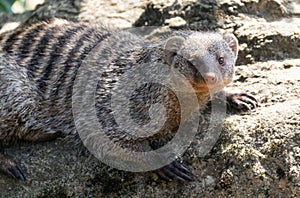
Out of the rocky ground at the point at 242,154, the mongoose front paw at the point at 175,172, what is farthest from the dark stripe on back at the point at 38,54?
the mongoose front paw at the point at 175,172

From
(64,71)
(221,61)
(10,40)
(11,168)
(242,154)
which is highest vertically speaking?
(221,61)

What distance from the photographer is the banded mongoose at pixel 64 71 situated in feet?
11.6

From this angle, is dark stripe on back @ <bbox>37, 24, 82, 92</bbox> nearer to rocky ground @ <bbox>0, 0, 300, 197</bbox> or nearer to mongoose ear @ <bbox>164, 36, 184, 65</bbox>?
rocky ground @ <bbox>0, 0, 300, 197</bbox>

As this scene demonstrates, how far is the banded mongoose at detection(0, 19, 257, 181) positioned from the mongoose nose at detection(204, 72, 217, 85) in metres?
0.19

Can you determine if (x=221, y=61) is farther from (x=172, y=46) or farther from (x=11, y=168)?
(x=11, y=168)

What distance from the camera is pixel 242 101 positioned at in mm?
3750

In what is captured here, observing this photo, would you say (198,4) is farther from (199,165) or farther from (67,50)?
(199,165)

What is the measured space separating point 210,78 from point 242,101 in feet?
1.85

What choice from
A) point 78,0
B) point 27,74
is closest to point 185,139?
point 27,74

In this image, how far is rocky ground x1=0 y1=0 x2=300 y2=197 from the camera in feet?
11.0

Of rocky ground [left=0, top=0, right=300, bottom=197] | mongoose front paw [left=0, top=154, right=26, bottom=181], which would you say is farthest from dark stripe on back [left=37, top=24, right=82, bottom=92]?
mongoose front paw [left=0, top=154, right=26, bottom=181]

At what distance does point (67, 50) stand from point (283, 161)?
1574 millimetres

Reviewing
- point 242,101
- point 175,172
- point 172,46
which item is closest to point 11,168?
point 175,172

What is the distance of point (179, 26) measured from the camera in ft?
15.2
